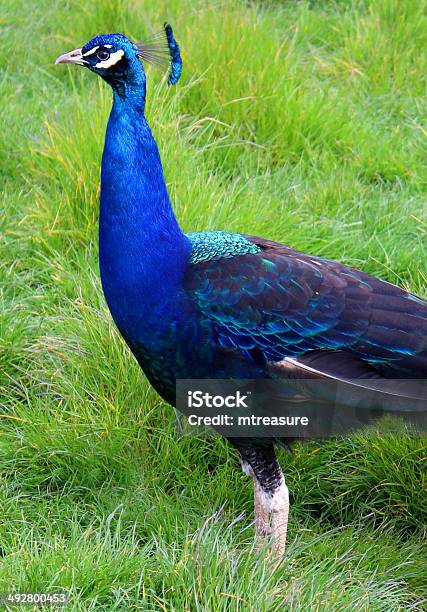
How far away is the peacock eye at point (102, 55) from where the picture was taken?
3.20m

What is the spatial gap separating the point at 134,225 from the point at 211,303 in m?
0.35

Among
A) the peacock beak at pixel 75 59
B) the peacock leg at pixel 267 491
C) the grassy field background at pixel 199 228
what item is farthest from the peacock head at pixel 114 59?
the peacock leg at pixel 267 491

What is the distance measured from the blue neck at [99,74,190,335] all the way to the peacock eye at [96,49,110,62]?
0.11 meters

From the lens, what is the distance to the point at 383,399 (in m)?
3.16

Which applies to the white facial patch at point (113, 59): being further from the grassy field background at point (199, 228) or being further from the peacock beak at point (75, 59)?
the grassy field background at point (199, 228)

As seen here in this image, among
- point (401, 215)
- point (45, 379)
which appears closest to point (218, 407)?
point (45, 379)

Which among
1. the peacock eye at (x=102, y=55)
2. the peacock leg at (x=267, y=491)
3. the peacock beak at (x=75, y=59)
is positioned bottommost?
the peacock leg at (x=267, y=491)

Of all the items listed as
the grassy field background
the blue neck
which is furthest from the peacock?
the grassy field background

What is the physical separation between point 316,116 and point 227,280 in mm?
2118

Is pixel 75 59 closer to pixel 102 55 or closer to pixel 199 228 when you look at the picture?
pixel 102 55

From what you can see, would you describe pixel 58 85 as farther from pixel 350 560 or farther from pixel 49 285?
pixel 350 560

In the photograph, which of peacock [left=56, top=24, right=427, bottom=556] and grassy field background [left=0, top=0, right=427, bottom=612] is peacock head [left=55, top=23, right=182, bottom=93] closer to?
peacock [left=56, top=24, right=427, bottom=556]

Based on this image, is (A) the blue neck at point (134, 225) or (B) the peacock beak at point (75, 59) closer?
(A) the blue neck at point (134, 225)

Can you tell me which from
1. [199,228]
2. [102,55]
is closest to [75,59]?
[102,55]
